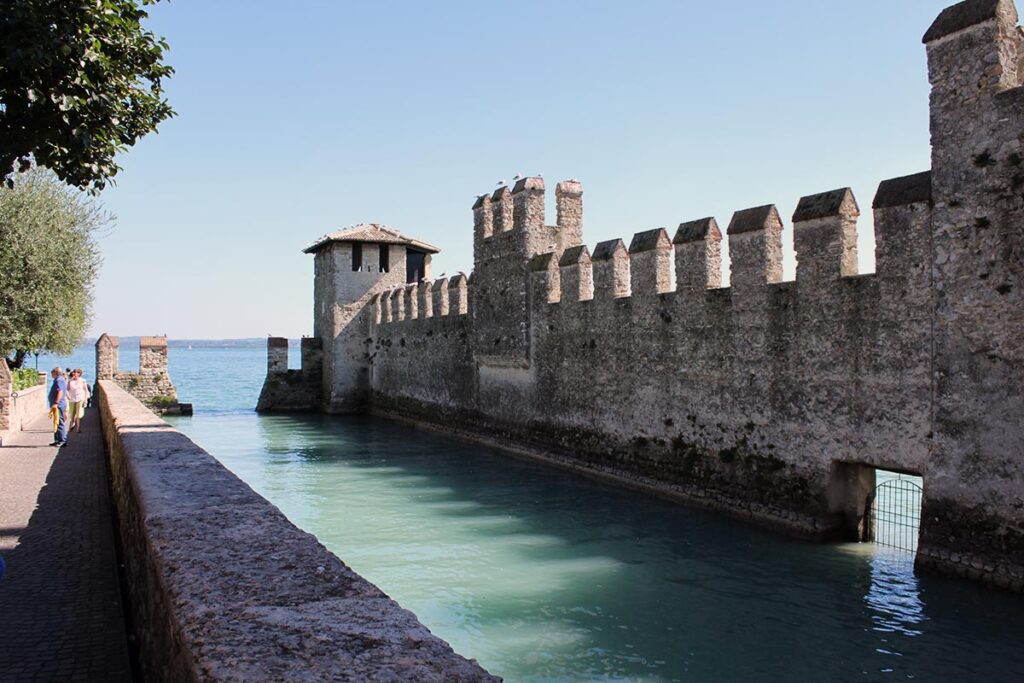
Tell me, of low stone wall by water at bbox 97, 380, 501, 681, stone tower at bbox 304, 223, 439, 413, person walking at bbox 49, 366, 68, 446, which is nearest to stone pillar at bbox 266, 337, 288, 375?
stone tower at bbox 304, 223, 439, 413

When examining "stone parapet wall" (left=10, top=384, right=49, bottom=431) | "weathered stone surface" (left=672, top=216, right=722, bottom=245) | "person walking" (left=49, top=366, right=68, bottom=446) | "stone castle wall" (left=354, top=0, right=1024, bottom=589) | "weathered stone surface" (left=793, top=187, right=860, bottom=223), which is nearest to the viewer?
"stone castle wall" (left=354, top=0, right=1024, bottom=589)

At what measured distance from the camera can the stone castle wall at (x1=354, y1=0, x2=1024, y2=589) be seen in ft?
22.0

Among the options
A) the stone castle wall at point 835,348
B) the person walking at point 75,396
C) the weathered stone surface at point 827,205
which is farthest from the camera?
the person walking at point 75,396

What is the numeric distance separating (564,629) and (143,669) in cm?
337

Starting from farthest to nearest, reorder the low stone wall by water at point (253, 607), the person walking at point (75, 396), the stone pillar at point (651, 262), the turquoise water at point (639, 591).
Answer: the person walking at point (75, 396) < the stone pillar at point (651, 262) < the turquoise water at point (639, 591) < the low stone wall by water at point (253, 607)

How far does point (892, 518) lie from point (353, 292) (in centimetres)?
1928

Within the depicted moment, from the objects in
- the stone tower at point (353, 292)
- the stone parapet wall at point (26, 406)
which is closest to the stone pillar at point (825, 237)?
the stone parapet wall at point (26, 406)

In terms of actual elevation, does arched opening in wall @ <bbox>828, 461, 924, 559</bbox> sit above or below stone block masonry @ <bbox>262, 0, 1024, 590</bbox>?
below

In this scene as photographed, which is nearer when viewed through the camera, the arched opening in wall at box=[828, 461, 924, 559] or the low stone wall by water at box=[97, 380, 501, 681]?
the low stone wall by water at box=[97, 380, 501, 681]

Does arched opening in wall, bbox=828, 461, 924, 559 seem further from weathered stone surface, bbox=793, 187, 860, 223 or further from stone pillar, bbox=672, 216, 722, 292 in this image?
stone pillar, bbox=672, 216, 722, 292

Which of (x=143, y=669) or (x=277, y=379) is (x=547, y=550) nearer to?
(x=143, y=669)

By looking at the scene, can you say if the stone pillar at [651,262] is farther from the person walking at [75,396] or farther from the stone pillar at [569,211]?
the person walking at [75,396]

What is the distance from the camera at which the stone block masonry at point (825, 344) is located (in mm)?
6730

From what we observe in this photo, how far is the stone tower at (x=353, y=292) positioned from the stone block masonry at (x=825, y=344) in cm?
1141
